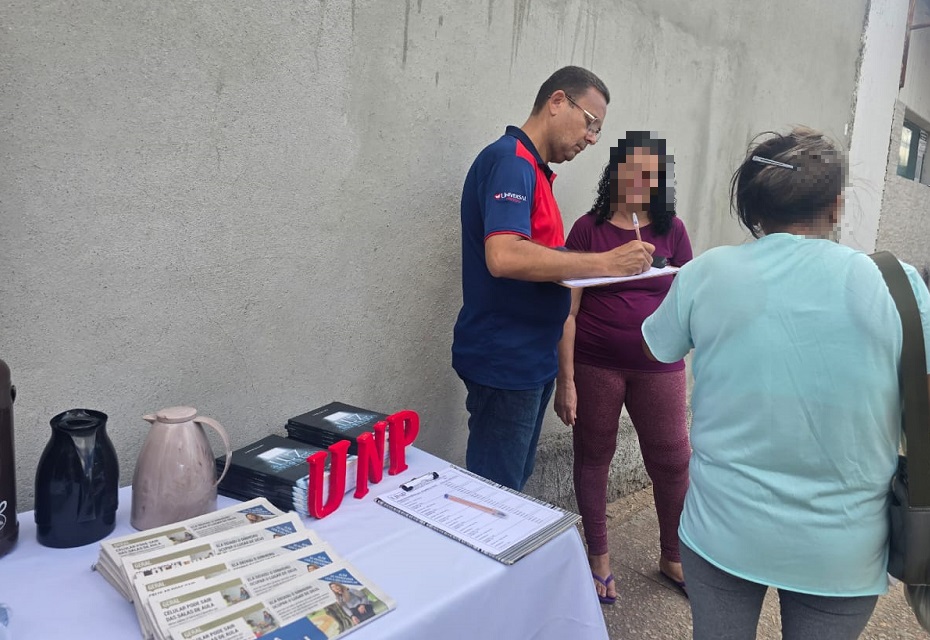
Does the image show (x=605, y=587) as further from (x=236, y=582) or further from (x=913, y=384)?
(x=236, y=582)

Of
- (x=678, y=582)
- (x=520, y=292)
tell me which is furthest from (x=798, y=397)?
(x=678, y=582)

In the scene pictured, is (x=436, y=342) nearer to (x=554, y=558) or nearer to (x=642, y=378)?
(x=642, y=378)

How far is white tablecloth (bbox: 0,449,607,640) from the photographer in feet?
3.25

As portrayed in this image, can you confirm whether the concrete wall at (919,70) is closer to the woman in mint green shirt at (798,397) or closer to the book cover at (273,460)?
the woman in mint green shirt at (798,397)

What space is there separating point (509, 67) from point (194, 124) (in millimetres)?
1308

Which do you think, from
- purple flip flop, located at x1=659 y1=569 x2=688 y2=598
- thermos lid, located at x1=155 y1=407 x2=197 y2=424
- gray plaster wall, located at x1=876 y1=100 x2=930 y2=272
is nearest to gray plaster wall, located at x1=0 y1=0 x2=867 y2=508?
thermos lid, located at x1=155 y1=407 x2=197 y2=424

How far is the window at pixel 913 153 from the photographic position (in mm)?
7262

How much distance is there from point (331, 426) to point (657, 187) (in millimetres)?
1456

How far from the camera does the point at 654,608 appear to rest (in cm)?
251

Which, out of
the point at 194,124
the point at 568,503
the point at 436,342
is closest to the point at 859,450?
the point at 436,342

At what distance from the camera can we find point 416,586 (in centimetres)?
110

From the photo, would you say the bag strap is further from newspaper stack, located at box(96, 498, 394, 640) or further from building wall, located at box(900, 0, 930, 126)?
building wall, located at box(900, 0, 930, 126)

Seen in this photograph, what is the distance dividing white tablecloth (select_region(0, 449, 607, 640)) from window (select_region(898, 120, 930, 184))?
7.82 metres

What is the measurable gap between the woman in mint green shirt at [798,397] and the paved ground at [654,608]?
119 cm
